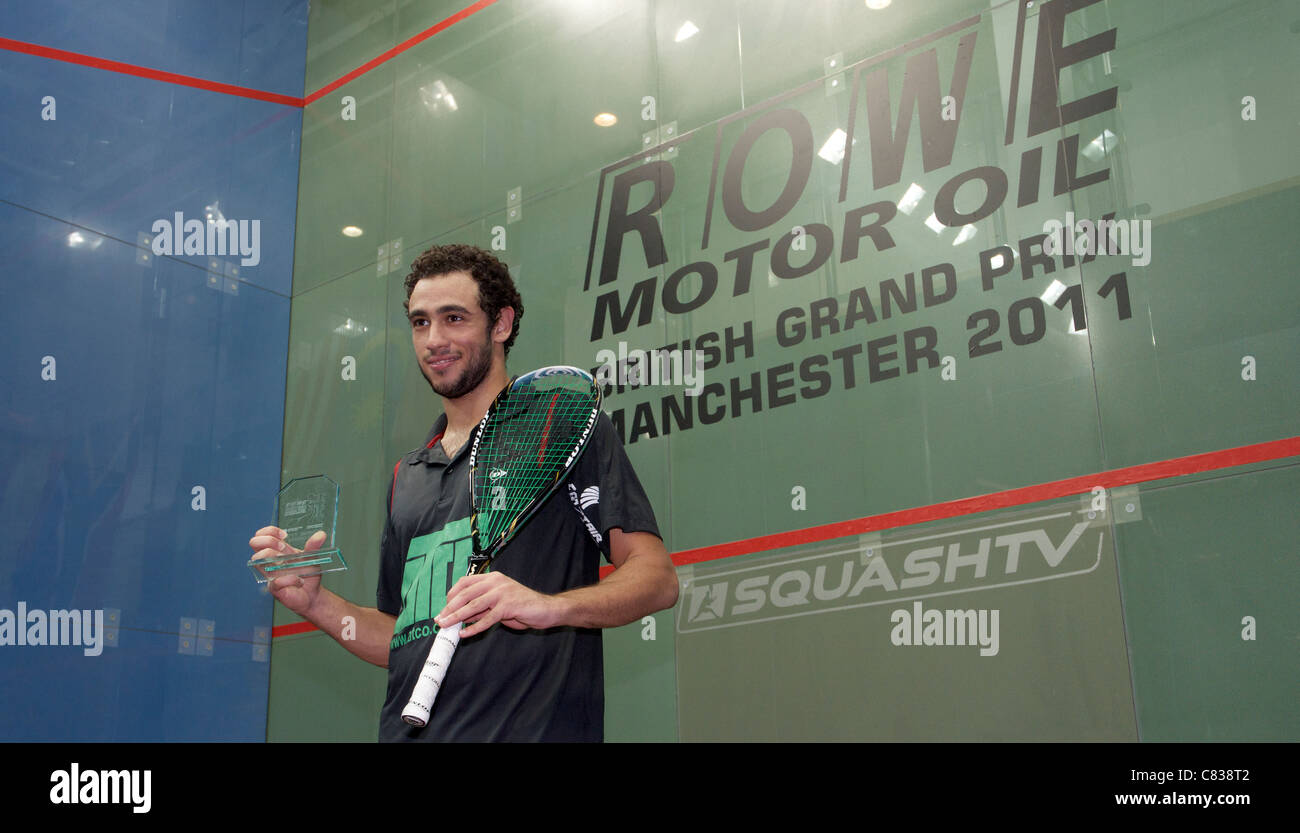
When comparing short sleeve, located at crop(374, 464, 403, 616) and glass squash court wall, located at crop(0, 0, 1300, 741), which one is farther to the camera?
glass squash court wall, located at crop(0, 0, 1300, 741)

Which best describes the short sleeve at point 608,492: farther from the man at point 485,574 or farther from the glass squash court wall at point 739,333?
the glass squash court wall at point 739,333

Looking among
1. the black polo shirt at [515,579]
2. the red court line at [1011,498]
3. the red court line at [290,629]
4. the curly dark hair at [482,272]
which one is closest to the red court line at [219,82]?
the red court line at [290,629]

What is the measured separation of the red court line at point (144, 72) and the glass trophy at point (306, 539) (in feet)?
9.58

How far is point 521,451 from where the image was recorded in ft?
6.67

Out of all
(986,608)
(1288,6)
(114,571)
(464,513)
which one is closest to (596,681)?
(464,513)

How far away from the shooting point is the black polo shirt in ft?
6.04

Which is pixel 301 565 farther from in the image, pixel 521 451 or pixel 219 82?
pixel 219 82

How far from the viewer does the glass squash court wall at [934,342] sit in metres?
2.85
